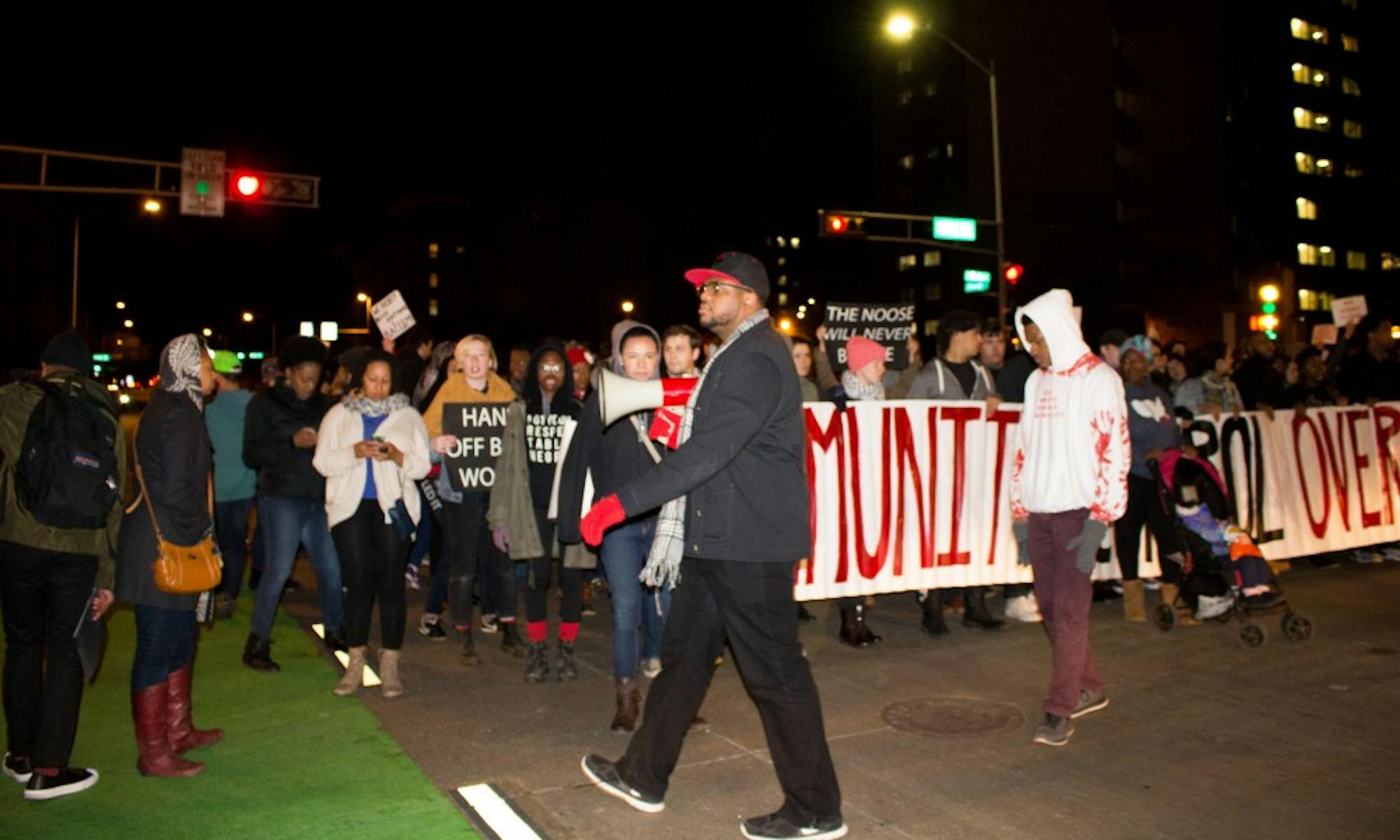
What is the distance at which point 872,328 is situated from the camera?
35.6 feet

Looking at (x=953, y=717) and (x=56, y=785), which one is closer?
(x=56, y=785)

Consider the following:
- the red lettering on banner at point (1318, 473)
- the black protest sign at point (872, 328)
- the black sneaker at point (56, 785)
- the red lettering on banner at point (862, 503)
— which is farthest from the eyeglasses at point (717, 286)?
the red lettering on banner at point (1318, 473)

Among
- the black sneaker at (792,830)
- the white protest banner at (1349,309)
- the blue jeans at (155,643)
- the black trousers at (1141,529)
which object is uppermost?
the white protest banner at (1349,309)

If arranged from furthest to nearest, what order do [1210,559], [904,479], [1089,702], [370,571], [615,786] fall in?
[904,479] → [1210,559] → [370,571] → [1089,702] → [615,786]

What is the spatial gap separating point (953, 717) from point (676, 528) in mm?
2306

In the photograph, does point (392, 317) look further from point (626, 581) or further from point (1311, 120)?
point (1311, 120)

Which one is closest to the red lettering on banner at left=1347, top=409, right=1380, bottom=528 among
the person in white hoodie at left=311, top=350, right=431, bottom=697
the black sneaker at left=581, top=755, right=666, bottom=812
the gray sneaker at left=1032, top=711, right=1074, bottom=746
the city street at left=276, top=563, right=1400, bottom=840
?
the city street at left=276, top=563, right=1400, bottom=840

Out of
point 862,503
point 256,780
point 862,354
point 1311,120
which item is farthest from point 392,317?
point 1311,120

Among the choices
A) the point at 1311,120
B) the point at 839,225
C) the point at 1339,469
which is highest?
the point at 1311,120

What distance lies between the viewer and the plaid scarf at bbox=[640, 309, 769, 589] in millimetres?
4531

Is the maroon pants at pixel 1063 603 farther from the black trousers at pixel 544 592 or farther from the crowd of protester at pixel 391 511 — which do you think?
the black trousers at pixel 544 592

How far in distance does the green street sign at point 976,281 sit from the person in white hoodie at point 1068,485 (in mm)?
23169

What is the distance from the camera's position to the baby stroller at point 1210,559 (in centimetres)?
774

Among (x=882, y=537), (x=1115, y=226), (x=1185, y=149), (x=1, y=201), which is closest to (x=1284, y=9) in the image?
(x=1185, y=149)
